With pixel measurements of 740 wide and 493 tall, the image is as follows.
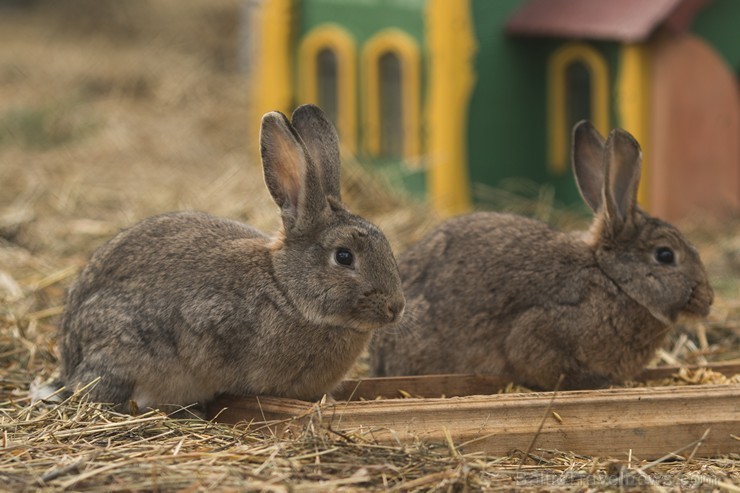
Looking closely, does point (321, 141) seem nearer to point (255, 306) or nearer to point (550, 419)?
point (255, 306)

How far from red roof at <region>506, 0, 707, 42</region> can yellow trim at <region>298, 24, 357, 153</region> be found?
1.29 m

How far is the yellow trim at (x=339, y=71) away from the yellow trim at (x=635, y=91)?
2026 millimetres

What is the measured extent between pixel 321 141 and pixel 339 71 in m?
5.11

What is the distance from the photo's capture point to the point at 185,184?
9.98 meters

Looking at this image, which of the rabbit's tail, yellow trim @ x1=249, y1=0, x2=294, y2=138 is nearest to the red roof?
yellow trim @ x1=249, y1=0, x2=294, y2=138

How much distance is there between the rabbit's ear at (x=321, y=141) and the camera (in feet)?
16.5

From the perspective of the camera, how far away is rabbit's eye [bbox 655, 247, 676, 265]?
5.40 m

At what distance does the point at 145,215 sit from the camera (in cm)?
857

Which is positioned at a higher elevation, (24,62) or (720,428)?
(24,62)

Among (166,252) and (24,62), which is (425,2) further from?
(24,62)

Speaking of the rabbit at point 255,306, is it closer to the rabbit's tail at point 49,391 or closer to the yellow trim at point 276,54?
the rabbit's tail at point 49,391

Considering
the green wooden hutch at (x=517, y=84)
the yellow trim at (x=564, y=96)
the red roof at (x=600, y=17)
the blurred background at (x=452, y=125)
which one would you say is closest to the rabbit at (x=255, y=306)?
the blurred background at (x=452, y=125)

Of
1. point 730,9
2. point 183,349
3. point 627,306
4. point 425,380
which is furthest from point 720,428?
point 730,9

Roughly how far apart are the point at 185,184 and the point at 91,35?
21.6 ft
